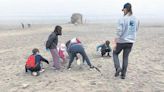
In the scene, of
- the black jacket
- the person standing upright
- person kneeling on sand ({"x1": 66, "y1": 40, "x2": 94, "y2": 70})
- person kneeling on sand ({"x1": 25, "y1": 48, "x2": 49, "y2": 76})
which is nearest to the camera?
the person standing upright

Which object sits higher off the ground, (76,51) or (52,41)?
(52,41)

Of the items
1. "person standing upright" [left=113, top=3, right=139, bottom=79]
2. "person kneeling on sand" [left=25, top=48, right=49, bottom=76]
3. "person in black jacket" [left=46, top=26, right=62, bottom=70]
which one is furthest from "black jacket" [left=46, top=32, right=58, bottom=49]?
"person standing upright" [left=113, top=3, right=139, bottom=79]

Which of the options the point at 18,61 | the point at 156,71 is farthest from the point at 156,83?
the point at 18,61

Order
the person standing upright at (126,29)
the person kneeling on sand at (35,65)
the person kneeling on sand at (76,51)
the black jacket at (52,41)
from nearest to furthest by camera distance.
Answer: the person standing upright at (126,29), the person kneeling on sand at (35,65), the black jacket at (52,41), the person kneeling on sand at (76,51)

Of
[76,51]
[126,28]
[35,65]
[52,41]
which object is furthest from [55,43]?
[126,28]

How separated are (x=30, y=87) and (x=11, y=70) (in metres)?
2.61

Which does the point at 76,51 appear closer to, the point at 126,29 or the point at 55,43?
the point at 55,43

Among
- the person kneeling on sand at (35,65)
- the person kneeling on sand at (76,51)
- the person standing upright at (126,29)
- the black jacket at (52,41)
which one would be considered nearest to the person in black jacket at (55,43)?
the black jacket at (52,41)

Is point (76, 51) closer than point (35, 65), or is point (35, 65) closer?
point (35, 65)

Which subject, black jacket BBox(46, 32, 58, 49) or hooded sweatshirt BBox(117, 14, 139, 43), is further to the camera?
black jacket BBox(46, 32, 58, 49)

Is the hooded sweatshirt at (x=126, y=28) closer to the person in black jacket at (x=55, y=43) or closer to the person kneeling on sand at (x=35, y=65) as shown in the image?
the person in black jacket at (x=55, y=43)

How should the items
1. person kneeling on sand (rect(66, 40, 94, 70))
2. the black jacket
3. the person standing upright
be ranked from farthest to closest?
1. person kneeling on sand (rect(66, 40, 94, 70))
2. the black jacket
3. the person standing upright

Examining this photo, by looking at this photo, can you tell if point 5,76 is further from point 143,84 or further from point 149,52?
point 149,52

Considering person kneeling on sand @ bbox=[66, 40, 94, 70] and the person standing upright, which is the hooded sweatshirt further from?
person kneeling on sand @ bbox=[66, 40, 94, 70]
